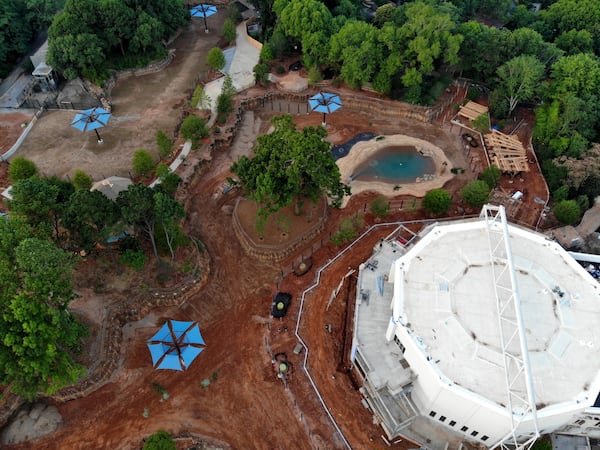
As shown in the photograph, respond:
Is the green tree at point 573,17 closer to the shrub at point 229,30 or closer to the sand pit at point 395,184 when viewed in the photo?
the sand pit at point 395,184

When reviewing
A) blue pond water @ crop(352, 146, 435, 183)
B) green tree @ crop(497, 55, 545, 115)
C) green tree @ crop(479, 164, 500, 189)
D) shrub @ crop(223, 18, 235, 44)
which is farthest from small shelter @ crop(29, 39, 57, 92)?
green tree @ crop(497, 55, 545, 115)

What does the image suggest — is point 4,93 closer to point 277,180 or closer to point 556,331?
point 277,180

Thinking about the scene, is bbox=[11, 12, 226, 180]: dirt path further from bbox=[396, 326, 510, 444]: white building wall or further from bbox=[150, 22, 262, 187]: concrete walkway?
bbox=[396, 326, 510, 444]: white building wall

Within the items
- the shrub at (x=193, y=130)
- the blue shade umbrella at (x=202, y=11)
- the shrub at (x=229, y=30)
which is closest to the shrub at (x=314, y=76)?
the shrub at (x=229, y=30)

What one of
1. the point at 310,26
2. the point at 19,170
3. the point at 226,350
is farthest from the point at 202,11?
the point at 226,350

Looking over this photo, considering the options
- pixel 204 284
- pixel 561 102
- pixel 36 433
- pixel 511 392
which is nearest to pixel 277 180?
pixel 204 284
